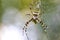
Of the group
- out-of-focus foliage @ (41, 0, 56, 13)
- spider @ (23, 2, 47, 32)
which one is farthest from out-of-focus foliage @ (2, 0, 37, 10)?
out-of-focus foliage @ (41, 0, 56, 13)

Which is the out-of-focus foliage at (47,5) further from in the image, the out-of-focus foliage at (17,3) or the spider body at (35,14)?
the out-of-focus foliage at (17,3)

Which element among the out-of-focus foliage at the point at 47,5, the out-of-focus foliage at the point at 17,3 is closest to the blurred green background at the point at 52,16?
the out-of-focus foliage at the point at 47,5

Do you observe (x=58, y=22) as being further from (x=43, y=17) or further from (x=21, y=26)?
(x=21, y=26)

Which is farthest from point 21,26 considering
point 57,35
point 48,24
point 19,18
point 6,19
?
point 57,35

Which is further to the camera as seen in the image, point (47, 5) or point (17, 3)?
point (17, 3)

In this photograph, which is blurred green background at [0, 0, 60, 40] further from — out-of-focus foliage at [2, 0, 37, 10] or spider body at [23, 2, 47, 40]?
out-of-focus foliage at [2, 0, 37, 10]

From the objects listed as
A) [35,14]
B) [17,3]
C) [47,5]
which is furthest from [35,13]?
[17,3]

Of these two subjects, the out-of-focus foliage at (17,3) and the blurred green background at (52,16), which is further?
the out-of-focus foliage at (17,3)

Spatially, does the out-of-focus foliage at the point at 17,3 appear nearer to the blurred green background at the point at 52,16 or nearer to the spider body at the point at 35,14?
the spider body at the point at 35,14

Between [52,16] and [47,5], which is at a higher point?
[47,5]

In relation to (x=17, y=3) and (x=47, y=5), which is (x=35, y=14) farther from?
(x=17, y=3)

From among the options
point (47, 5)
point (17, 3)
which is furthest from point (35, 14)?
point (17, 3)

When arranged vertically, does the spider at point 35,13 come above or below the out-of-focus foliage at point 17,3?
below

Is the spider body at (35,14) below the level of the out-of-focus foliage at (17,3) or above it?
below
